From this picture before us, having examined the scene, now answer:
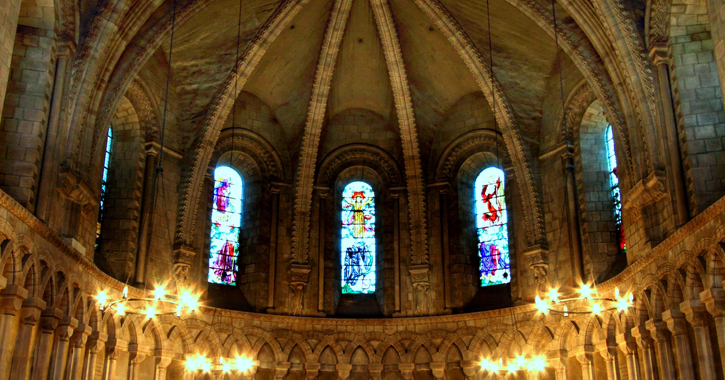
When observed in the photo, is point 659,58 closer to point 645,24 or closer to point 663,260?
point 645,24

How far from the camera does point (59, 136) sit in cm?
1517

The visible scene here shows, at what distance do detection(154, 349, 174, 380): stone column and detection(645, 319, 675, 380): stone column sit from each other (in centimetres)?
1026

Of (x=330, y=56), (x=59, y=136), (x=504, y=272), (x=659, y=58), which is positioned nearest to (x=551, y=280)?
(x=504, y=272)

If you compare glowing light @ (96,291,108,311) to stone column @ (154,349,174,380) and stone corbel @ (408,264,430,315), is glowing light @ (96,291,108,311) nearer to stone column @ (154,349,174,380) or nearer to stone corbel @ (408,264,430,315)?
stone column @ (154,349,174,380)

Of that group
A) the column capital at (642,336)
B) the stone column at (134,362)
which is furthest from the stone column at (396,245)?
the column capital at (642,336)

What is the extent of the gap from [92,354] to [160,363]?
91.4 inches

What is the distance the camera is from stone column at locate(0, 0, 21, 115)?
40.6ft

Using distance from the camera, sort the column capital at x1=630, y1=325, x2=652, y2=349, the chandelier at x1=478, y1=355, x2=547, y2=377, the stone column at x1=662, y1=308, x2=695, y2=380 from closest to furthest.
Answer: the stone column at x1=662, y1=308, x2=695, y2=380
the column capital at x1=630, y1=325, x2=652, y2=349
the chandelier at x1=478, y1=355, x2=547, y2=377

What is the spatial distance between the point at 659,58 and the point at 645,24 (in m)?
0.79

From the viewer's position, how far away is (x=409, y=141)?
862 inches

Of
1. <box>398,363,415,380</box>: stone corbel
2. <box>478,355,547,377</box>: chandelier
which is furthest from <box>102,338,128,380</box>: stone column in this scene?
<box>478,355,547,377</box>: chandelier

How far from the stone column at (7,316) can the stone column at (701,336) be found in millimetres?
10860

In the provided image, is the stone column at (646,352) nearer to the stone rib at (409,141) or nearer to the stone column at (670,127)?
the stone column at (670,127)

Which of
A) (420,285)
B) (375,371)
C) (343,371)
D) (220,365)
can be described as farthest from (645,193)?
A: (220,365)
